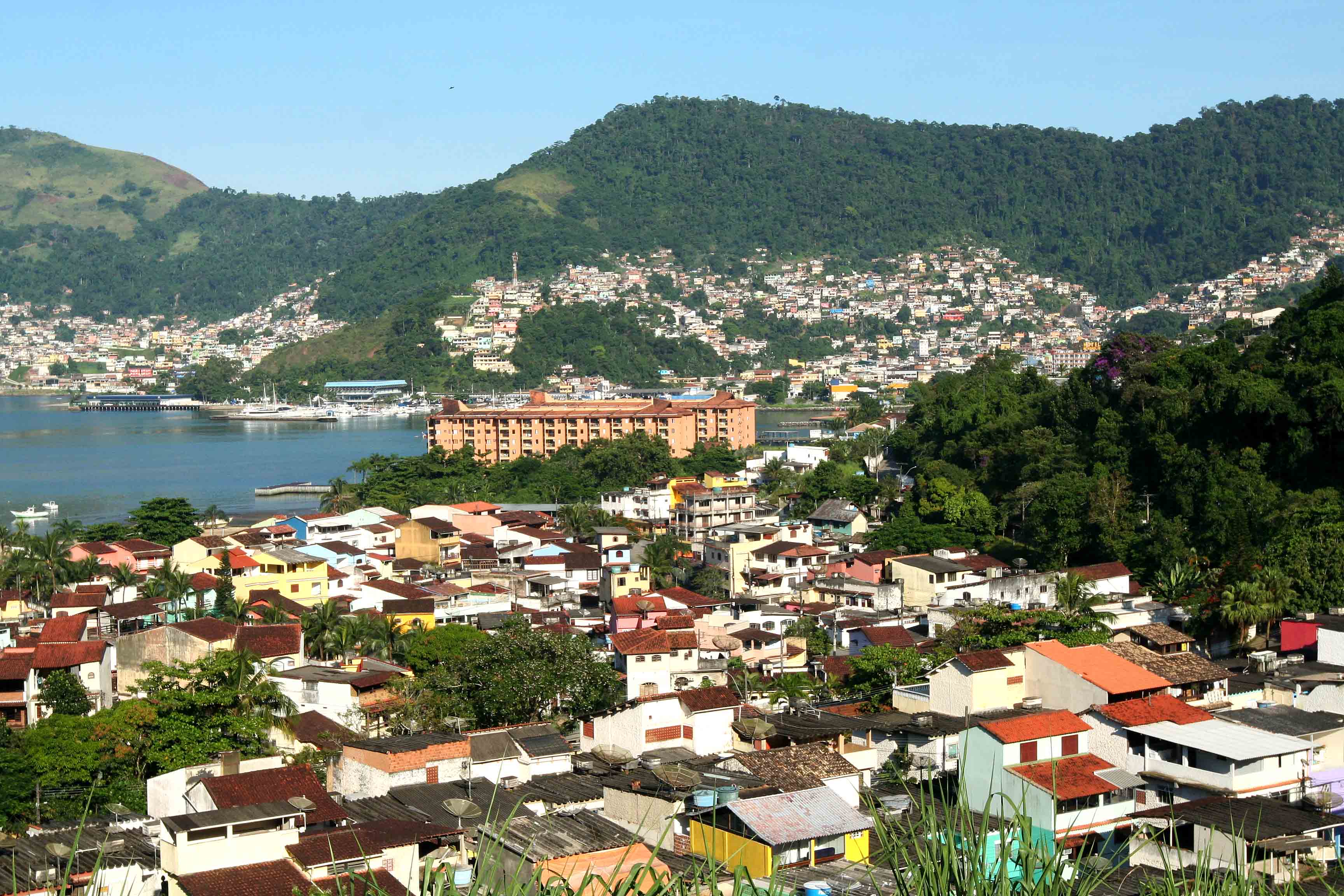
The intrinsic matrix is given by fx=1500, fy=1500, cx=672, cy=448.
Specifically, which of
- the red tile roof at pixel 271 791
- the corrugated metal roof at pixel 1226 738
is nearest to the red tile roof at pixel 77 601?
the red tile roof at pixel 271 791

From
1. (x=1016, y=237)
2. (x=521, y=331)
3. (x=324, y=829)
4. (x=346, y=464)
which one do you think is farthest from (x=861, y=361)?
(x=324, y=829)

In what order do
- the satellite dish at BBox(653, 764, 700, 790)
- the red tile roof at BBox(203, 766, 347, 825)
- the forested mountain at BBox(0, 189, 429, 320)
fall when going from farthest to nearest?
the forested mountain at BBox(0, 189, 429, 320)
the satellite dish at BBox(653, 764, 700, 790)
the red tile roof at BBox(203, 766, 347, 825)

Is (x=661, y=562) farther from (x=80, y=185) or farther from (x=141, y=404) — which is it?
(x=80, y=185)

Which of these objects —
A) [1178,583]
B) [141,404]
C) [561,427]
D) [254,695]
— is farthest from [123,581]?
[141,404]

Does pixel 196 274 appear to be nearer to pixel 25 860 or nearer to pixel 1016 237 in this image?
pixel 1016 237

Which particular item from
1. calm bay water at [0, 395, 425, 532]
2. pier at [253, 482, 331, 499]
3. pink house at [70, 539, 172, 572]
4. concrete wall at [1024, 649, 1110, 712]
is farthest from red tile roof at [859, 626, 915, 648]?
pier at [253, 482, 331, 499]

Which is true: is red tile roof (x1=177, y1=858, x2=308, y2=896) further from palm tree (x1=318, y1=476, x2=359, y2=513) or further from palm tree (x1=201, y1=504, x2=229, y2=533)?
palm tree (x1=318, y1=476, x2=359, y2=513)
